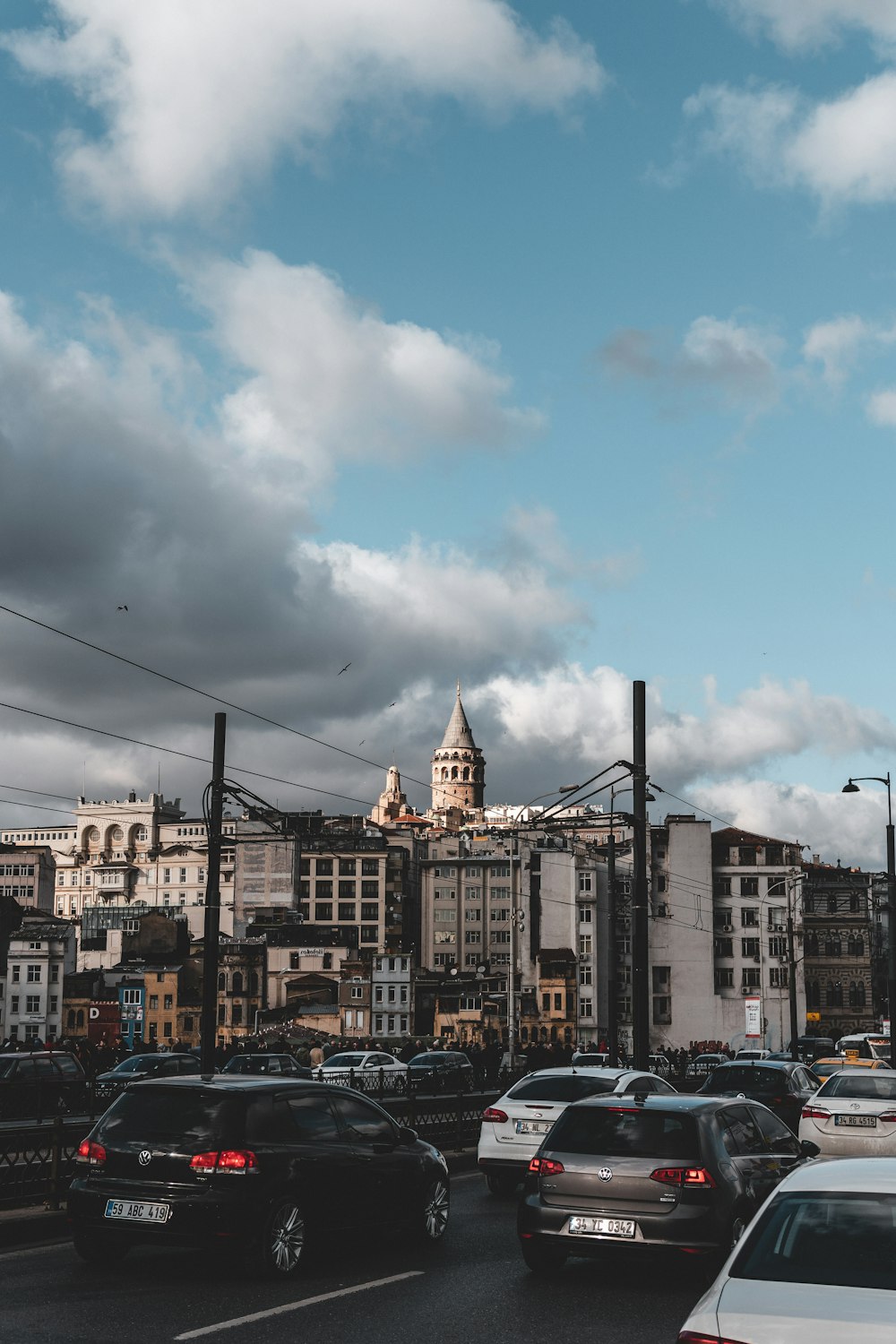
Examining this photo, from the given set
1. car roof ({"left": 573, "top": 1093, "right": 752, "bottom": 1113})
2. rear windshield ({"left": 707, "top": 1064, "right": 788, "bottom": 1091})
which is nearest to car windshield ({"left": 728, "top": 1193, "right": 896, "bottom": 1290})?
car roof ({"left": 573, "top": 1093, "right": 752, "bottom": 1113})

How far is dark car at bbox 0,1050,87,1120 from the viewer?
29.8 metres

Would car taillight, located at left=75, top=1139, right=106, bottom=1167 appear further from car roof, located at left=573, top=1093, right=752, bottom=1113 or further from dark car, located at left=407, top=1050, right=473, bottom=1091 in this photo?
dark car, located at left=407, top=1050, right=473, bottom=1091

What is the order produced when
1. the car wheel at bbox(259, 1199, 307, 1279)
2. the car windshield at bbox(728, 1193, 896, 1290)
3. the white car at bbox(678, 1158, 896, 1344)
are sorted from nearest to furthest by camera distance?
the white car at bbox(678, 1158, 896, 1344)
the car windshield at bbox(728, 1193, 896, 1290)
the car wheel at bbox(259, 1199, 307, 1279)

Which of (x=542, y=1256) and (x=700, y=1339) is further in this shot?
(x=542, y=1256)

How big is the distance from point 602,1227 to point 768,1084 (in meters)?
13.7

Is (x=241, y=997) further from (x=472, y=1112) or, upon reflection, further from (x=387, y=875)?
(x=472, y=1112)

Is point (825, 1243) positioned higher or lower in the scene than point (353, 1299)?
higher

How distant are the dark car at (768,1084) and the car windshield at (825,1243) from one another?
57.8ft

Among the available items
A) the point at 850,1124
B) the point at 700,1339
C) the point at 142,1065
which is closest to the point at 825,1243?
the point at 700,1339

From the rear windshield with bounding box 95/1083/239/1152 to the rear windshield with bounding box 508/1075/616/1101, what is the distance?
829cm

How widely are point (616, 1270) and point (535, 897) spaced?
119m

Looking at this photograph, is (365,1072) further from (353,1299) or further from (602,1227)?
(353,1299)

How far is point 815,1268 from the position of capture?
6078 mm

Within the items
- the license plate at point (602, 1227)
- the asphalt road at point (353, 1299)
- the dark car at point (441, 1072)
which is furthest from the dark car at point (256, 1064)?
the license plate at point (602, 1227)
